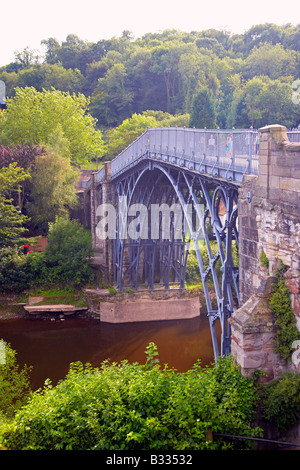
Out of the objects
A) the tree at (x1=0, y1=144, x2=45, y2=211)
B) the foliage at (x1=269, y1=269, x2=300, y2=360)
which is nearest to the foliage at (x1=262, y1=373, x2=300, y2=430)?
the foliage at (x1=269, y1=269, x2=300, y2=360)

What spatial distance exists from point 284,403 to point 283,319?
145 cm

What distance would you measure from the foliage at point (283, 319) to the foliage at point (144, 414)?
860 mm

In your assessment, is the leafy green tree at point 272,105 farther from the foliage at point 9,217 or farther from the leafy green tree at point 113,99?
the leafy green tree at point 113,99

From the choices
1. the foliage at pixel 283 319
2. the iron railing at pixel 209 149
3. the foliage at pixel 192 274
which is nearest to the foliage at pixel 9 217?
the foliage at pixel 192 274

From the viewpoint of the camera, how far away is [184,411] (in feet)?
27.2

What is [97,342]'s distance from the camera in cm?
2722

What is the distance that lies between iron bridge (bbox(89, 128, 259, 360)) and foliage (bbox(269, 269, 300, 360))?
115 inches

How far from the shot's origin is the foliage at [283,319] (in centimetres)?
870

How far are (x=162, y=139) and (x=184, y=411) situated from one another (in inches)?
559

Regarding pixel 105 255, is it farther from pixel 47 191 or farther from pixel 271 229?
pixel 271 229

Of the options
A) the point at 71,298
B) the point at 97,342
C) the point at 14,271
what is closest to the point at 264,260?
the point at 97,342

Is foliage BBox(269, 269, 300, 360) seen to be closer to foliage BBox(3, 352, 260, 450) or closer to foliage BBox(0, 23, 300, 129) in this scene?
foliage BBox(3, 352, 260, 450)

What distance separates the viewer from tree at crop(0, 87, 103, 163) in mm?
44719
